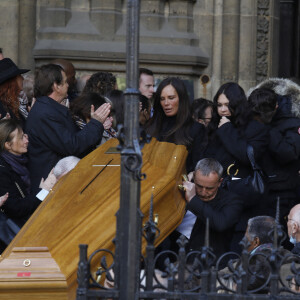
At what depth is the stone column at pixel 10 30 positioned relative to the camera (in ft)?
32.7

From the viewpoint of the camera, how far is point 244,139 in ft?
22.9

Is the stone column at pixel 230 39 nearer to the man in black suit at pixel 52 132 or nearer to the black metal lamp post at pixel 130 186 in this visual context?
the man in black suit at pixel 52 132

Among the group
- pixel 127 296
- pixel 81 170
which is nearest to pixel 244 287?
pixel 127 296

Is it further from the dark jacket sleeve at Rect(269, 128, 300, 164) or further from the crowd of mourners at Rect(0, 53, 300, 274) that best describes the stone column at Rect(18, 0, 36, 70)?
the dark jacket sleeve at Rect(269, 128, 300, 164)

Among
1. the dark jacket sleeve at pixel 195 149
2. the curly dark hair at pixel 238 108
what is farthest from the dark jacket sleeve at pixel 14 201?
the curly dark hair at pixel 238 108

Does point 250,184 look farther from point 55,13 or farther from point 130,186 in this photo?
point 55,13

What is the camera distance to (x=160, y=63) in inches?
396

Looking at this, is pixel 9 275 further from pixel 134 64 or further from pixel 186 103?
pixel 186 103

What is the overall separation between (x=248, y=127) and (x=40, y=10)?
144 inches

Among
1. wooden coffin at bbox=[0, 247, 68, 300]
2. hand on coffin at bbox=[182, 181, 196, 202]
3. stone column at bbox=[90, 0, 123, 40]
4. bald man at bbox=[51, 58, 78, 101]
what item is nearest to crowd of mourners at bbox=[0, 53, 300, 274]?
hand on coffin at bbox=[182, 181, 196, 202]

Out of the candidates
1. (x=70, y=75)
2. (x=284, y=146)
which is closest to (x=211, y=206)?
(x=284, y=146)

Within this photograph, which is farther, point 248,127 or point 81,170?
point 248,127

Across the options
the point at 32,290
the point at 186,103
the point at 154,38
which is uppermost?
the point at 154,38

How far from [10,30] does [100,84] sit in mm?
2251
